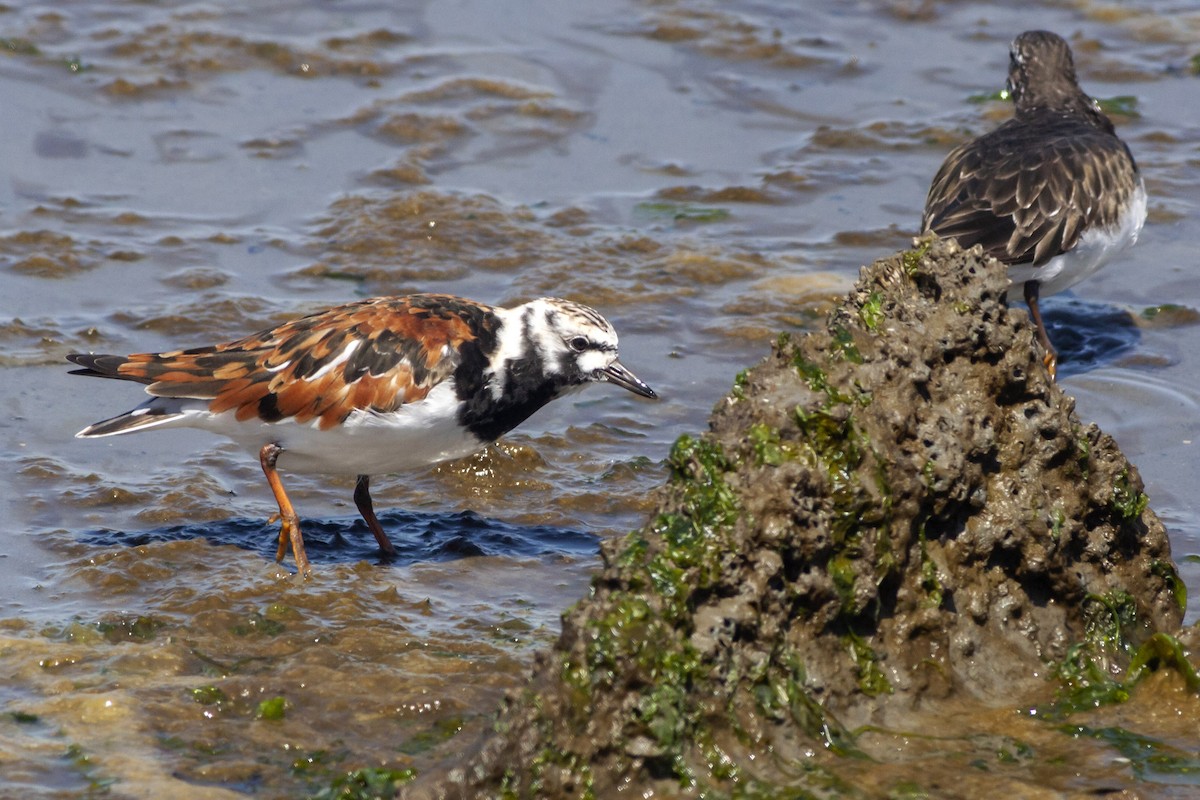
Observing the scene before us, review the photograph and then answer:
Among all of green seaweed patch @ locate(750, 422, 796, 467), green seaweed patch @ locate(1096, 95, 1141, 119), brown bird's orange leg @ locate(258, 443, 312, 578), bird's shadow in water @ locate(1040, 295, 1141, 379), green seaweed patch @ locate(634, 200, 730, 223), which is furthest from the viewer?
green seaweed patch @ locate(1096, 95, 1141, 119)

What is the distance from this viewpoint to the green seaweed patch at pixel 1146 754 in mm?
3939

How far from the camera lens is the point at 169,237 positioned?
8.70 m

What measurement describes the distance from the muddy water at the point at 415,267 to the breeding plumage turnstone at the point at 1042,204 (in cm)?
52

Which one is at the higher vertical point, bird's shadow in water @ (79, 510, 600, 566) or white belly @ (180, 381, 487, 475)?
white belly @ (180, 381, 487, 475)

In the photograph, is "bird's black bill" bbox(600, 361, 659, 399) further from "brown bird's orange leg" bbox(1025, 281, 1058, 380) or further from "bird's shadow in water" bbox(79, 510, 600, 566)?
"brown bird's orange leg" bbox(1025, 281, 1058, 380)

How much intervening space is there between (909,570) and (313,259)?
518 cm

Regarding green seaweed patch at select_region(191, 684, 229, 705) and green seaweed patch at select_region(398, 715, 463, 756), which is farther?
green seaweed patch at select_region(191, 684, 229, 705)

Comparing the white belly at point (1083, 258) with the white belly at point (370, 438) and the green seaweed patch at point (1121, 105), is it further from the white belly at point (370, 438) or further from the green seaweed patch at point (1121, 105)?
the white belly at point (370, 438)

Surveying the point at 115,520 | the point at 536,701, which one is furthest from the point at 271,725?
the point at 115,520

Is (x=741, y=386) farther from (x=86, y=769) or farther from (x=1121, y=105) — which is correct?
(x=1121, y=105)

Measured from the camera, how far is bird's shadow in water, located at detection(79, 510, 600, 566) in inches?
229

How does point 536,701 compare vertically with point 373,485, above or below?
above

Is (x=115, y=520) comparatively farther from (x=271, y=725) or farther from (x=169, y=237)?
(x=169, y=237)

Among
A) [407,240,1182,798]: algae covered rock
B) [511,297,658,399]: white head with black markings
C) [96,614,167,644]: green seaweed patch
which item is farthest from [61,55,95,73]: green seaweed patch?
[407,240,1182,798]: algae covered rock
